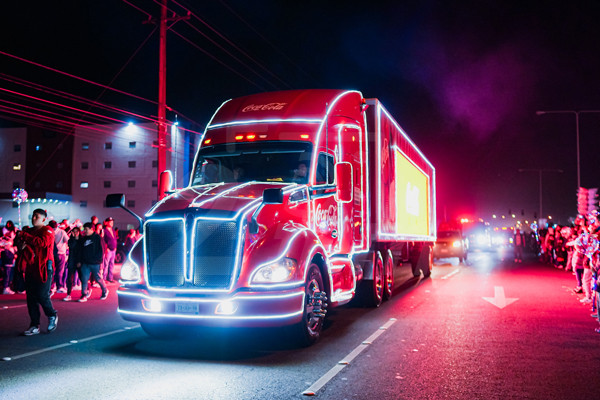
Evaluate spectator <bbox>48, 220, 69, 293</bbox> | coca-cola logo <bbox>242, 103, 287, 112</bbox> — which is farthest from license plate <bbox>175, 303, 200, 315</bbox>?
spectator <bbox>48, 220, 69, 293</bbox>

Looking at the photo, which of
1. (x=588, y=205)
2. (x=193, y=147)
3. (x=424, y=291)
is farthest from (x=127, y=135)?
(x=424, y=291)

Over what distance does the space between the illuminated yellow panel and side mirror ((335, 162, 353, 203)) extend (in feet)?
14.2

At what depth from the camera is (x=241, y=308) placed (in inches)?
272

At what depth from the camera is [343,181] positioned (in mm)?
8586

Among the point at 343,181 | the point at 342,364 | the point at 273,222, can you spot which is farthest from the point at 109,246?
the point at 342,364

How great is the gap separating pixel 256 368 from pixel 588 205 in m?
24.4

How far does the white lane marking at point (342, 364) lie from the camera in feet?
18.5

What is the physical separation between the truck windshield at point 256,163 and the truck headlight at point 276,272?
1673 mm

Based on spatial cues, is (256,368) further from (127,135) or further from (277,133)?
(127,135)

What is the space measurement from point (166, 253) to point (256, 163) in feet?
7.12

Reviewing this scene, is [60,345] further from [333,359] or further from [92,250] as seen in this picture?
[92,250]

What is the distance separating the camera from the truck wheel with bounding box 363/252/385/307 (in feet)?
37.9

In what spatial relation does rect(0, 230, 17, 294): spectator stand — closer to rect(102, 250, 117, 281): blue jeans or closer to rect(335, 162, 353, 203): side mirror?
rect(102, 250, 117, 281): blue jeans

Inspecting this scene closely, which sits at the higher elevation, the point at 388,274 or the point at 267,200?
the point at 267,200
